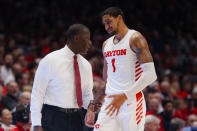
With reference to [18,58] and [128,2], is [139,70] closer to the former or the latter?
[18,58]

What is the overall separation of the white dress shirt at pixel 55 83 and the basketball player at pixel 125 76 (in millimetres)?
328

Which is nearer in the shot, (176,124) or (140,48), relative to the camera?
(140,48)

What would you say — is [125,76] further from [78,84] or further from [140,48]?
[78,84]

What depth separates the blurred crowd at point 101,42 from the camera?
24.0 ft

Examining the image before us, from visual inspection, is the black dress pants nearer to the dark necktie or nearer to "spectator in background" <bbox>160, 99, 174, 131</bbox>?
the dark necktie

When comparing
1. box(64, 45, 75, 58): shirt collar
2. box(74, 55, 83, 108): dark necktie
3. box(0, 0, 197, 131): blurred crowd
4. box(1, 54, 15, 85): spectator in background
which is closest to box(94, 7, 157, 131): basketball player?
box(74, 55, 83, 108): dark necktie

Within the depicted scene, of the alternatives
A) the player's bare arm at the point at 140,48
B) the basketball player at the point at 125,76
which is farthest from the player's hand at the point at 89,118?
the player's bare arm at the point at 140,48

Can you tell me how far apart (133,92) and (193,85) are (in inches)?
284

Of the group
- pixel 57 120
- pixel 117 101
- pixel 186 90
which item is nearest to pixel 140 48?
pixel 117 101

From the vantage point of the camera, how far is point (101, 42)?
11.6 meters

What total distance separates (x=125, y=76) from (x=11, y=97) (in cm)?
390

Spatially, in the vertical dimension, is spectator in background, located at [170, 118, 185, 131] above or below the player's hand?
below

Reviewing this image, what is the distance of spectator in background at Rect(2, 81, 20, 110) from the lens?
23.3ft

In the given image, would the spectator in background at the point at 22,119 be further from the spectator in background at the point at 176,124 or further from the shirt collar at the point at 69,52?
the spectator in background at the point at 176,124
